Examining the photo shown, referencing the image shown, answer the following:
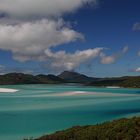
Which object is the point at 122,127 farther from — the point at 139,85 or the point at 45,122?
the point at 139,85

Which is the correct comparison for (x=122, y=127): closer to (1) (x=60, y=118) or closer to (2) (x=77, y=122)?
(2) (x=77, y=122)

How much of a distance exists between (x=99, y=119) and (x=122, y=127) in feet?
57.1

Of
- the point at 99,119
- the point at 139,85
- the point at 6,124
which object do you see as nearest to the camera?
the point at 6,124

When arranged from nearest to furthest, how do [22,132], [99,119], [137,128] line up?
[137,128] < [22,132] < [99,119]

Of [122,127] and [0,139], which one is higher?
[122,127]

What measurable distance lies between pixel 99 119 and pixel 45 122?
5517mm

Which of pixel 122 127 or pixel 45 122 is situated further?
pixel 45 122

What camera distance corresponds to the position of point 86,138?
15.6 m

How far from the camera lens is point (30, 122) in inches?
1231

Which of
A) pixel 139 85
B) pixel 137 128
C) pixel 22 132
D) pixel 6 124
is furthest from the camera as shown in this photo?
pixel 139 85

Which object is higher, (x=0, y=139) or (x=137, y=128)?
(x=137, y=128)

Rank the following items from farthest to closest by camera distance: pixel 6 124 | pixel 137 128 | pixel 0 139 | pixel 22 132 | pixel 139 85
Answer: pixel 139 85
pixel 6 124
pixel 22 132
pixel 0 139
pixel 137 128

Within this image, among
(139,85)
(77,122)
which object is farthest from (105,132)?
(139,85)

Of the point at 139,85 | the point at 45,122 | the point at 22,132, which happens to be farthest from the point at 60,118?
the point at 139,85
